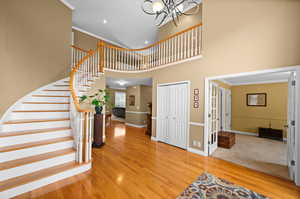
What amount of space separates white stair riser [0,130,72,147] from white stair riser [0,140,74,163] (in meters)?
0.24

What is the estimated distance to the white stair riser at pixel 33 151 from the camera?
1.89 m

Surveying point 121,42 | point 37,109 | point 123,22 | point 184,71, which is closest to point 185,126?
point 184,71

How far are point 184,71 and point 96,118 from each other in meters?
3.22

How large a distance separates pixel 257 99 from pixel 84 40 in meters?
9.19

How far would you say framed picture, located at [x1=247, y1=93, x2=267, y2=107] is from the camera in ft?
18.8

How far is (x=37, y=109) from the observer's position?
9.61 ft

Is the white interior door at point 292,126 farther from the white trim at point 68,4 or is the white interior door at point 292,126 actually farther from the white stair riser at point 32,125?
the white trim at point 68,4

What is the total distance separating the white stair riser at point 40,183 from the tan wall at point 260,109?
282 inches

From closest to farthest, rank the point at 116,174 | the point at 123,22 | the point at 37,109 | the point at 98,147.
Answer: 1. the point at 116,174
2. the point at 37,109
3. the point at 98,147
4. the point at 123,22

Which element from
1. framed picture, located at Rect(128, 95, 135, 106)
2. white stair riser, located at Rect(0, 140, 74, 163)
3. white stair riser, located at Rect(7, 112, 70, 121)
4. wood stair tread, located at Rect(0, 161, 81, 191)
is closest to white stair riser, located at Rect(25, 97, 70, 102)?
white stair riser, located at Rect(7, 112, 70, 121)

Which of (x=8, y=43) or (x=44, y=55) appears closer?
(x=8, y=43)

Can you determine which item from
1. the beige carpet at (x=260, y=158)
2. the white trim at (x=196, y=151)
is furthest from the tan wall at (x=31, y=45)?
the beige carpet at (x=260, y=158)

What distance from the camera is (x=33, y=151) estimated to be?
212 cm

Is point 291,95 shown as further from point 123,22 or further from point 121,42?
point 121,42
